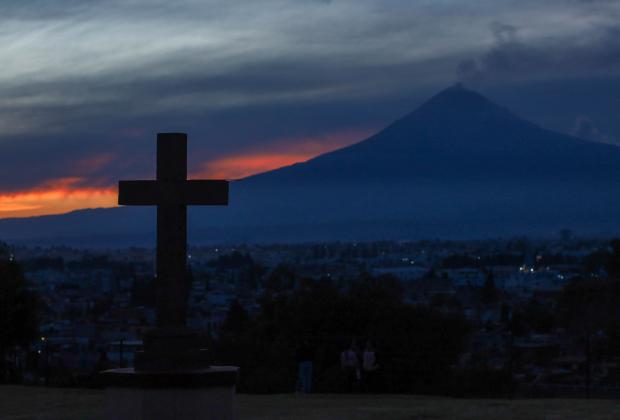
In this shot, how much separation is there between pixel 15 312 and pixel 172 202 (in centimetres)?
1960

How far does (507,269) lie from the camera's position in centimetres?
11194

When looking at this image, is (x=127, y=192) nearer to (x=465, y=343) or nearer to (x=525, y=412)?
(x=525, y=412)

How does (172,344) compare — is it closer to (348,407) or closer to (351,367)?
(348,407)

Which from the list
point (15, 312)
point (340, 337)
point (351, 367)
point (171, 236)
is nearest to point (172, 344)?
point (171, 236)

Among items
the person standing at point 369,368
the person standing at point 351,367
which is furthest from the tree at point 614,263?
the person standing at point 351,367

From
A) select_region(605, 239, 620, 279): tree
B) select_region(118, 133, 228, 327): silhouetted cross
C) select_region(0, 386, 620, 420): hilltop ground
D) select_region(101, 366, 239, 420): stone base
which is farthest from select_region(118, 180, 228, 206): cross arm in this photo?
select_region(605, 239, 620, 279): tree

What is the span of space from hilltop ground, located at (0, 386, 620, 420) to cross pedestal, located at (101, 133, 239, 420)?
18.1 ft

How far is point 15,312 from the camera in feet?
105

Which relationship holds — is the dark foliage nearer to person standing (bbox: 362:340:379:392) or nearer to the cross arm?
person standing (bbox: 362:340:379:392)

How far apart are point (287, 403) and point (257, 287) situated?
65.3m

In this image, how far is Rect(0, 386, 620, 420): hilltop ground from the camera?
728 inches

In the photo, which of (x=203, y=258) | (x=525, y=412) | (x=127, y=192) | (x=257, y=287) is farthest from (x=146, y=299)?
(x=203, y=258)

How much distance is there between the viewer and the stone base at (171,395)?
12.6 meters

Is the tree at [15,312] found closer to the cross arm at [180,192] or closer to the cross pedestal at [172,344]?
the cross arm at [180,192]
